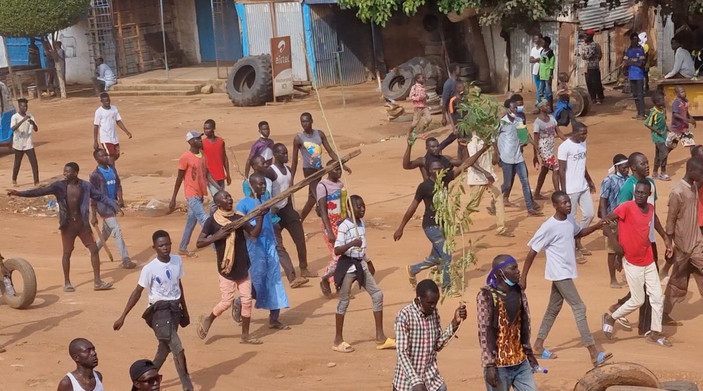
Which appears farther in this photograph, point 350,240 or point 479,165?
point 479,165

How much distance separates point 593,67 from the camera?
78.1ft

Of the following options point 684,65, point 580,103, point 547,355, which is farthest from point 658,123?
point 547,355

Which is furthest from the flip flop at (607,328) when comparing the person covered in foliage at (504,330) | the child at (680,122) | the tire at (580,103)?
the tire at (580,103)

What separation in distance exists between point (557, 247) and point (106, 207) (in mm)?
6069

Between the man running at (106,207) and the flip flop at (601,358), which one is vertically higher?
the man running at (106,207)

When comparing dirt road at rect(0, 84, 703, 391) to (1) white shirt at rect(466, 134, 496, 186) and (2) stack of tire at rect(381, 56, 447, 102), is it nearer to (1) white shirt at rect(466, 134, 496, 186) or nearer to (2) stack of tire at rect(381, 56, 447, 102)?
(1) white shirt at rect(466, 134, 496, 186)

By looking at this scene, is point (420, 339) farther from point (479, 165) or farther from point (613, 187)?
point (479, 165)

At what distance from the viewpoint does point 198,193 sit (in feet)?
46.9

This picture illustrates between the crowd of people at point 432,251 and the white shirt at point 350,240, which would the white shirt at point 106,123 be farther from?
the white shirt at point 350,240

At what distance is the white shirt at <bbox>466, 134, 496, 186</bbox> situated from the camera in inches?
568

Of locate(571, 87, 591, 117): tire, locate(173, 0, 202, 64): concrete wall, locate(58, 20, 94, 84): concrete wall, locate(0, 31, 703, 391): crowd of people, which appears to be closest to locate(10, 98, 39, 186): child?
locate(0, 31, 703, 391): crowd of people

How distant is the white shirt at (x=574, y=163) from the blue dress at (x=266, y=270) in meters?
3.88

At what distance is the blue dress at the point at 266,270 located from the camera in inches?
440

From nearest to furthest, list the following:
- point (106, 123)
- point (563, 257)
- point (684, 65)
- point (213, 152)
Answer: point (563, 257)
point (213, 152)
point (106, 123)
point (684, 65)
